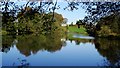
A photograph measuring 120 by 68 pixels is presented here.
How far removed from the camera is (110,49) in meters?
5.06

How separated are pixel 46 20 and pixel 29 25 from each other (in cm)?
29

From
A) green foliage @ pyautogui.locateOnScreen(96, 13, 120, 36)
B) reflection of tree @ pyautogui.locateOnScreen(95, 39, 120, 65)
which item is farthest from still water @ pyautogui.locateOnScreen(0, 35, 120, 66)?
green foliage @ pyautogui.locateOnScreen(96, 13, 120, 36)

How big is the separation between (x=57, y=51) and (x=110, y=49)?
1.22 m

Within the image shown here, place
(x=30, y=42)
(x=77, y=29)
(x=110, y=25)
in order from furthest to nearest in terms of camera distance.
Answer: (x=30, y=42)
(x=77, y=29)
(x=110, y=25)

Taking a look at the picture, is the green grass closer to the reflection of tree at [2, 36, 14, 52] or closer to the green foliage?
the green foliage

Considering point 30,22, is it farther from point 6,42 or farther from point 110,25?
point 110,25

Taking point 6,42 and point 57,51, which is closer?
point 6,42

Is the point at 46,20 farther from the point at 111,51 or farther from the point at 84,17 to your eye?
the point at 111,51

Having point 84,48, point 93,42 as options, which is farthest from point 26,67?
point 84,48

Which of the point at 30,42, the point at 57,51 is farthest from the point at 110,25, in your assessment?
the point at 57,51

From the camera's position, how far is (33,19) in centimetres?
434

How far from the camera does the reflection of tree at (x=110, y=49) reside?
4.17m

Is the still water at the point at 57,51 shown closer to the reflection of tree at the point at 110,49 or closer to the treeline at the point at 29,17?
the reflection of tree at the point at 110,49

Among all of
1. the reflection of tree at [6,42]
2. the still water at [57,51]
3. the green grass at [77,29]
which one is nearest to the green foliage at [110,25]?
the still water at [57,51]
